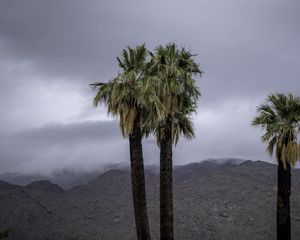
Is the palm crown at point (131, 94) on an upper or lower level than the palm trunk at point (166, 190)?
upper

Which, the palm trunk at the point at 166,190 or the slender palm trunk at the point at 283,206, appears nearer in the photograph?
the palm trunk at the point at 166,190

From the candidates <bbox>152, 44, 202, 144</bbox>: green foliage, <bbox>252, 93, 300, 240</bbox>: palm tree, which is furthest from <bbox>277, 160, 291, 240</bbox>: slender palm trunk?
<bbox>152, 44, 202, 144</bbox>: green foliage

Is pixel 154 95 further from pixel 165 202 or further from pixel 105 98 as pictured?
pixel 165 202

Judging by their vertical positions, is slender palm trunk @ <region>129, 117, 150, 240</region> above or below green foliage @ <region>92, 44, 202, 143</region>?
below

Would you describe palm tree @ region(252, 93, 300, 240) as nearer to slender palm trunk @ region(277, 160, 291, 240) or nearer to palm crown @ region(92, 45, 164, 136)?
slender palm trunk @ region(277, 160, 291, 240)

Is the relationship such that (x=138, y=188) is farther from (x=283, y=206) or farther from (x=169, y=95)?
(x=283, y=206)

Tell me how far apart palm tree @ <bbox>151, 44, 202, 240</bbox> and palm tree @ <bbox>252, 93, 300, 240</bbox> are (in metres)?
4.50

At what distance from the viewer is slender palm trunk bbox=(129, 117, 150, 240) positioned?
722 inches

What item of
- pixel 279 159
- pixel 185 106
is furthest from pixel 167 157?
→ pixel 279 159

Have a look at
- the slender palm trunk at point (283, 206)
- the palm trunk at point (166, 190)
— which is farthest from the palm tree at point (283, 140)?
the palm trunk at point (166, 190)

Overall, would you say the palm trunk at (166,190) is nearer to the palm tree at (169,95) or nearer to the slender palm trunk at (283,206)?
the palm tree at (169,95)

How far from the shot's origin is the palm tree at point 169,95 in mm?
18438

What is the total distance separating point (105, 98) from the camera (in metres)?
20.1

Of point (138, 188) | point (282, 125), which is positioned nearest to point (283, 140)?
point (282, 125)
